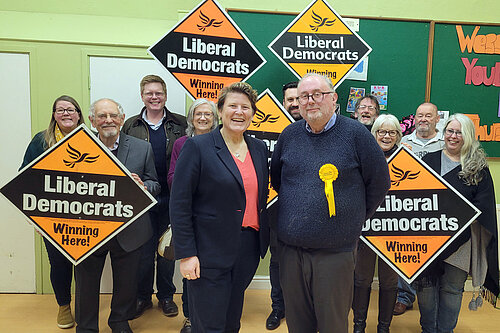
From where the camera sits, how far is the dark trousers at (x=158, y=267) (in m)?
2.82

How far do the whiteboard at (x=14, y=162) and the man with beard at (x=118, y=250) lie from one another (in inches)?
48.5

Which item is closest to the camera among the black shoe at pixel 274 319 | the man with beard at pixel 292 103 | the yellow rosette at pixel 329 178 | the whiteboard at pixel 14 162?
the yellow rosette at pixel 329 178

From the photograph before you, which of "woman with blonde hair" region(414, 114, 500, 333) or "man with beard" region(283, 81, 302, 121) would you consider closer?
"woman with blonde hair" region(414, 114, 500, 333)

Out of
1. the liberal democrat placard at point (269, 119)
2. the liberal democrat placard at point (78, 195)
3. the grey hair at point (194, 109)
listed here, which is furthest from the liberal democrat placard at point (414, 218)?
the liberal democrat placard at point (78, 195)

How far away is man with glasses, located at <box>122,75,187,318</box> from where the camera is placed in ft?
9.02

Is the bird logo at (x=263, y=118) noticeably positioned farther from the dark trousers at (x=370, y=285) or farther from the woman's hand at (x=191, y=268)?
the woman's hand at (x=191, y=268)

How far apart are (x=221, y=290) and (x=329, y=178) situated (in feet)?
2.33

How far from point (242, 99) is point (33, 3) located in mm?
2687

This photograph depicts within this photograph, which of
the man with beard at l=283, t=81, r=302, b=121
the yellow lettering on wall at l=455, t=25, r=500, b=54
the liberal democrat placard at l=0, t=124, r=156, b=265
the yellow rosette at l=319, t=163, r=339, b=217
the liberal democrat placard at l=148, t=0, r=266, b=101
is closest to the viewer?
the yellow rosette at l=319, t=163, r=339, b=217

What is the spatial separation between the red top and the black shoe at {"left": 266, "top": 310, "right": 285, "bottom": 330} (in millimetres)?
1337

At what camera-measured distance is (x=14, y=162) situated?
3.10m

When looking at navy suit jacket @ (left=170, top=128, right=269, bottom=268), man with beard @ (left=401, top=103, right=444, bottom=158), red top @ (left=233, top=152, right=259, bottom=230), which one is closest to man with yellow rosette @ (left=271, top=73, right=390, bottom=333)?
red top @ (left=233, top=152, right=259, bottom=230)

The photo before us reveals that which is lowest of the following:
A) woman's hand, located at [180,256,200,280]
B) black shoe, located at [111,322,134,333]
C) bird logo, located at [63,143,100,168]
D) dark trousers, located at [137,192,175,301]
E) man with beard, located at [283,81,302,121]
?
black shoe, located at [111,322,134,333]

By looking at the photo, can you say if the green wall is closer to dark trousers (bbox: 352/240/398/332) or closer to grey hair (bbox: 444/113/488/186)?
dark trousers (bbox: 352/240/398/332)
